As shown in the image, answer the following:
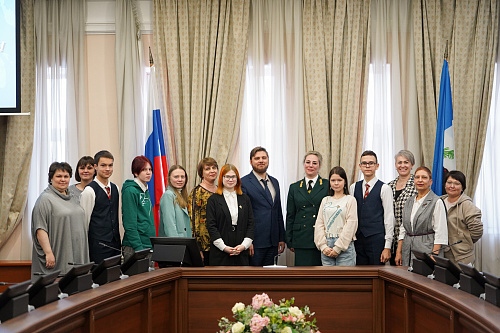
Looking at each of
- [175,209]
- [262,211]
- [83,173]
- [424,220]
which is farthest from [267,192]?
[83,173]

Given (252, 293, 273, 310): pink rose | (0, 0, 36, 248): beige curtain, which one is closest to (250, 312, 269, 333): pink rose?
(252, 293, 273, 310): pink rose

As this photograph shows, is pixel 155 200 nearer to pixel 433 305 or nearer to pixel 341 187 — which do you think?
pixel 341 187

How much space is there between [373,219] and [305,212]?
55 centimetres

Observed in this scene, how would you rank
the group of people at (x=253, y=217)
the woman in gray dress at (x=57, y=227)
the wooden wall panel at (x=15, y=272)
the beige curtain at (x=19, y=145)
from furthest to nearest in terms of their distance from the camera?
the beige curtain at (x=19, y=145)
the wooden wall panel at (x=15, y=272)
the group of people at (x=253, y=217)
the woman in gray dress at (x=57, y=227)

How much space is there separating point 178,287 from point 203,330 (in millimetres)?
312

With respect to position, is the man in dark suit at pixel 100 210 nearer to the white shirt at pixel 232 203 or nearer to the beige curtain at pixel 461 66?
the white shirt at pixel 232 203

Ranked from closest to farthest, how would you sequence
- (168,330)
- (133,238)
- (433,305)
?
1. (433,305)
2. (168,330)
3. (133,238)

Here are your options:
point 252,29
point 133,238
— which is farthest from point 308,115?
point 133,238

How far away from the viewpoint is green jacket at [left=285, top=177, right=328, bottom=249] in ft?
15.3

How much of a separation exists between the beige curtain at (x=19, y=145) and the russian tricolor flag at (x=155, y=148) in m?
1.23

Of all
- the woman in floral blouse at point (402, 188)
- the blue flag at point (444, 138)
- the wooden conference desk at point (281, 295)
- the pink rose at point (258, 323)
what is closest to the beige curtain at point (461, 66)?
the blue flag at point (444, 138)

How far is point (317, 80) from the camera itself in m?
5.71

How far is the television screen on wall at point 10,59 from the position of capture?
213 inches

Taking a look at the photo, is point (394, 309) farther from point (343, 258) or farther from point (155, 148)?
point (155, 148)
